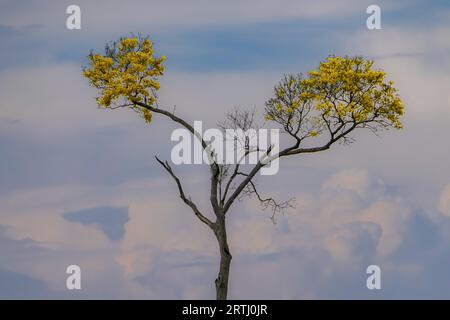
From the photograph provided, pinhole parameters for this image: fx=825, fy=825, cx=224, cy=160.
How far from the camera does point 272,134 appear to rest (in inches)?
1006

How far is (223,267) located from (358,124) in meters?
6.02

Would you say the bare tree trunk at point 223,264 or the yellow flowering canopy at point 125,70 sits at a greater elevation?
the yellow flowering canopy at point 125,70

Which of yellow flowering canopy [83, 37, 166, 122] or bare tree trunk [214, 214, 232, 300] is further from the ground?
yellow flowering canopy [83, 37, 166, 122]

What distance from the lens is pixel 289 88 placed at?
987 inches
